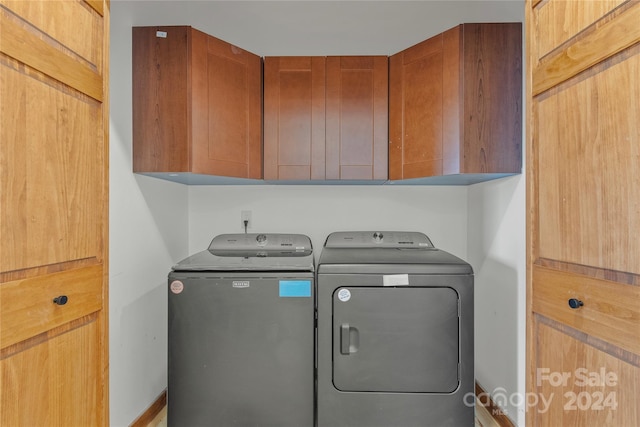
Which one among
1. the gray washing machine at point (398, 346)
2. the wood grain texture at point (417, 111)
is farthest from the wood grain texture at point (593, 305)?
the wood grain texture at point (417, 111)

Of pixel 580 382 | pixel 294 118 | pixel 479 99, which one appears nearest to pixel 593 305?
pixel 580 382

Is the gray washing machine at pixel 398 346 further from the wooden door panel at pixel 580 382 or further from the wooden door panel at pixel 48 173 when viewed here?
the wooden door panel at pixel 48 173

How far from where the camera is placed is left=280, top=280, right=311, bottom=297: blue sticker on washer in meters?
1.54

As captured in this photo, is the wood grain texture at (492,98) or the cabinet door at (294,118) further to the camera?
the cabinet door at (294,118)

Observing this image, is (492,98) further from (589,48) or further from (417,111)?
(589,48)

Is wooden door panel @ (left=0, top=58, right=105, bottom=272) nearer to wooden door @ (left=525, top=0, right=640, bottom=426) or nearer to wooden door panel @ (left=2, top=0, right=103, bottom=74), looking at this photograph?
wooden door panel @ (left=2, top=0, right=103, bottom=74)

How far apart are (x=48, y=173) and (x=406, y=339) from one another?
1.49 m

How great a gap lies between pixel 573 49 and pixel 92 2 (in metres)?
1.47

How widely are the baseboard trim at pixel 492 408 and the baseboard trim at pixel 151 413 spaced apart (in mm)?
1998

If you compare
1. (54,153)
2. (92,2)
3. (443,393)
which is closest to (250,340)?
(443,393)

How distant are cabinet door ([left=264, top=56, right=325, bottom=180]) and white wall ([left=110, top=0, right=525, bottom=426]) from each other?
361 mm

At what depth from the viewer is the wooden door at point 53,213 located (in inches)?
31.4

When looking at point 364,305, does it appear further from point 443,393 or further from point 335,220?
point 335,220

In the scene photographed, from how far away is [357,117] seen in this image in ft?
6.29
